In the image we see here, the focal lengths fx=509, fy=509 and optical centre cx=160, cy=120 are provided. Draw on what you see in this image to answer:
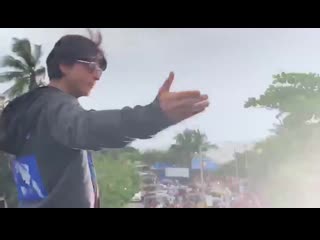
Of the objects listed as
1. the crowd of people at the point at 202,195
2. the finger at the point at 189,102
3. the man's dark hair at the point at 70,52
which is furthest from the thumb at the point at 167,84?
the crowd of people at the point at 202,195

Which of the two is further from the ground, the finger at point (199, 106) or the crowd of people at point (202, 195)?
the finger at point (199, 106)

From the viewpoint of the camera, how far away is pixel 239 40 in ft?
9.70

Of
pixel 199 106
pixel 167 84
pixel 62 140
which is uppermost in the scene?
pixel 167 84

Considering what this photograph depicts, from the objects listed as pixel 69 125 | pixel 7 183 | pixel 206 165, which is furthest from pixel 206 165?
pixel 7 183

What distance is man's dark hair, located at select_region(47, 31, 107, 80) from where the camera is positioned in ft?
9.68

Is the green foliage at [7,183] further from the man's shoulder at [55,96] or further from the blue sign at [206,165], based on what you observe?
the blue sign at [206,165]

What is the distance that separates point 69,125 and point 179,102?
0.63m

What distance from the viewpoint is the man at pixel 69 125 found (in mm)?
2877

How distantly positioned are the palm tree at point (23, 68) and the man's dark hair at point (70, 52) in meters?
0.07

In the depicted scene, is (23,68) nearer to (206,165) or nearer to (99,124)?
(99,124)

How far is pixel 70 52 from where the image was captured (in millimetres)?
2951
